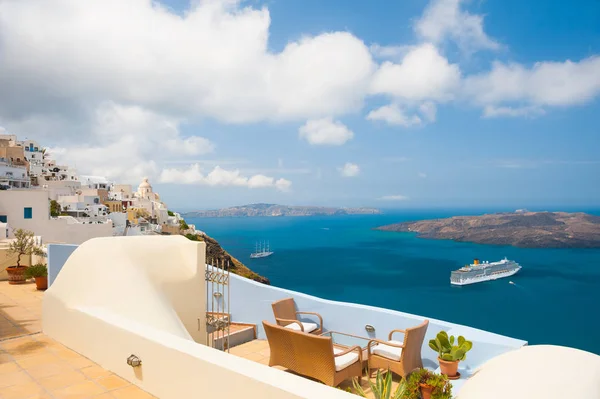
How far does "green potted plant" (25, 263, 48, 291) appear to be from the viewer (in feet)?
26.5

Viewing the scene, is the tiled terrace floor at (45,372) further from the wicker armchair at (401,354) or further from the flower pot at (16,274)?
the flower pot at (16,274)

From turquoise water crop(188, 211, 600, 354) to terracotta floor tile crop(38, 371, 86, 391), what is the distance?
45.4 metres

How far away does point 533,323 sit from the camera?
46.1 m

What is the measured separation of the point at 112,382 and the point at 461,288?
207ft

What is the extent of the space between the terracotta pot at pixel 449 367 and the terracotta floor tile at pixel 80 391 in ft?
10.4

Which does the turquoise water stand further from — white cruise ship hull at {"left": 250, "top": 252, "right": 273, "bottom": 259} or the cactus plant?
the cactus plant

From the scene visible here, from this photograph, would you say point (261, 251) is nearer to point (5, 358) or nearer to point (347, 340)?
point (347, 340)

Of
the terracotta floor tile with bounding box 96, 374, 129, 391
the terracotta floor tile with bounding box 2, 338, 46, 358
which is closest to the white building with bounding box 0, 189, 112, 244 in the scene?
the terracotta floor tile with bounding box 2, 338, 46, 358

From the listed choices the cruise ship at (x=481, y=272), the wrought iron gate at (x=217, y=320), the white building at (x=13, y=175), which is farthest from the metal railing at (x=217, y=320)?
the white building at (x=13, y=175)

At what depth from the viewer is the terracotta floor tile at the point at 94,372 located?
381cm

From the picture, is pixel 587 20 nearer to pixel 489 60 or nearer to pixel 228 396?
pixel 489 60

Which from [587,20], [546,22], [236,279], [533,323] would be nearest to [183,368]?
[236,279]

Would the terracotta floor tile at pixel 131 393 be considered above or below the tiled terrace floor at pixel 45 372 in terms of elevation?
below

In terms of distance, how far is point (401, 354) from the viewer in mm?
4113
